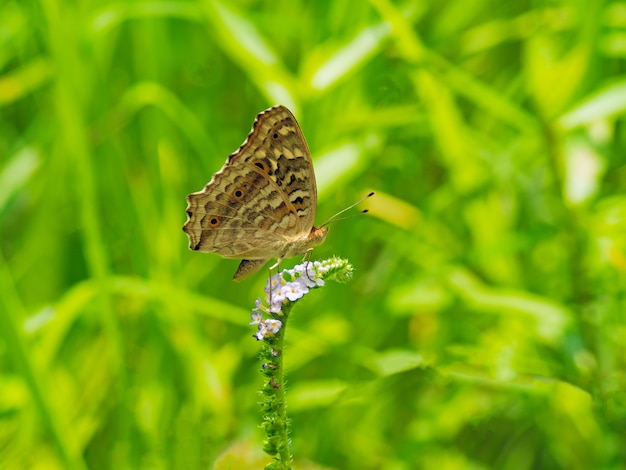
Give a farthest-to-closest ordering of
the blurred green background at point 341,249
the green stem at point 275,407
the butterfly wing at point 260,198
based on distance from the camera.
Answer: the blurred green background at point 341,249 < the butterfly wing at point 260,198 < the green stem at point 275,407

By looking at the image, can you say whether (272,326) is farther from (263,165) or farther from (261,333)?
(263,165)

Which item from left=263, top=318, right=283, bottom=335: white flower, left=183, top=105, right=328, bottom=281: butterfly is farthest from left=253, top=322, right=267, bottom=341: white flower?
left=183, top=105, right=328, bottom=281: butterfly

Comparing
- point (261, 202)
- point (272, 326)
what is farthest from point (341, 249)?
point (272, 326)

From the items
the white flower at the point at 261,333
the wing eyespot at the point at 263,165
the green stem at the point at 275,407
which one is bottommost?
the green stem at the point at 275,407

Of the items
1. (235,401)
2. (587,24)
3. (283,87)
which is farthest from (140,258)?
(587,24)

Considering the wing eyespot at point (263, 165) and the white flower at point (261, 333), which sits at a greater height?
the wing eyespot at point (263, 165)

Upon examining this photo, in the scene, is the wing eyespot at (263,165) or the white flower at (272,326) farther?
the wing eyespot at (263,165)

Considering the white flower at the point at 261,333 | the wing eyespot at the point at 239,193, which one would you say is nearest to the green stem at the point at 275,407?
the white flower at the point at 261,333

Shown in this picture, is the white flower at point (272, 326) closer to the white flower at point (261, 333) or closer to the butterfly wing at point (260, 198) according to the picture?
the white flower at point (261, 333)

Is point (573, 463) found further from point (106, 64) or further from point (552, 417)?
point (106, 64)
